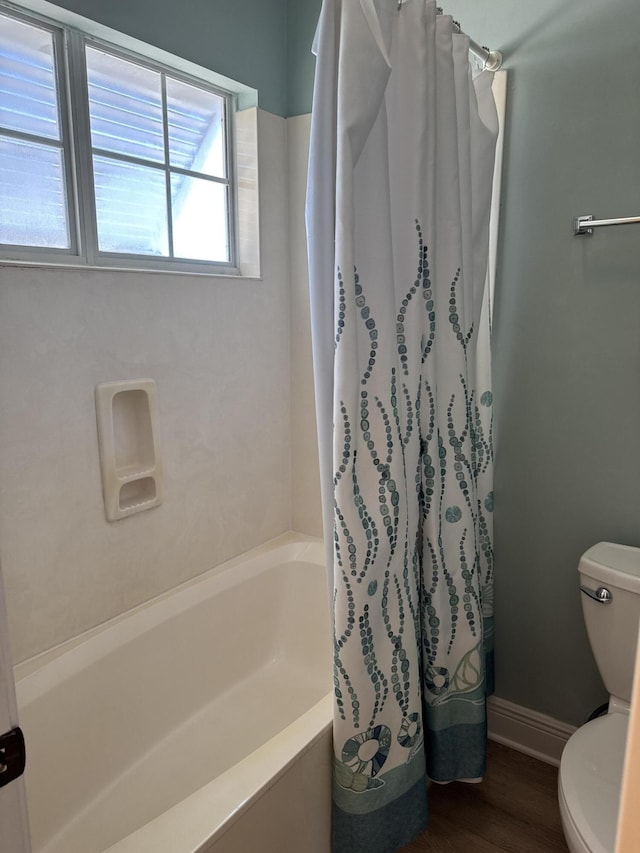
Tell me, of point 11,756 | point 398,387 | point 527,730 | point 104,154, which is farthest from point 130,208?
point 527,730

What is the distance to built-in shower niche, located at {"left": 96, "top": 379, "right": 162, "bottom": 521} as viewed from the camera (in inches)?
66.8

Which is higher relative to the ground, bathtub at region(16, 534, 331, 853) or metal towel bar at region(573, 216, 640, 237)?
metal towel bar at region(573, 216, 640, 237)

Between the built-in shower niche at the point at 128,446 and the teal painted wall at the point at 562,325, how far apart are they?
1086 millimetres

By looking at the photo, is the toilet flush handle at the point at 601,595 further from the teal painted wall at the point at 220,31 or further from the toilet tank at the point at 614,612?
the teal painted wall at the point at 220,31

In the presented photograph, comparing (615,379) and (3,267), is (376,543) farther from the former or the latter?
(3,267)

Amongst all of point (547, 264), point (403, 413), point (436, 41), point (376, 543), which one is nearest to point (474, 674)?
point (376, 543)

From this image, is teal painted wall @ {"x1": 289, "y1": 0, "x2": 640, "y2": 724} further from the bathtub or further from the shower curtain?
the bathtub

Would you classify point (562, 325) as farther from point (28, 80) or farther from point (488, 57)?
point (28, 80)

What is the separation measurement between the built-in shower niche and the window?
394mm

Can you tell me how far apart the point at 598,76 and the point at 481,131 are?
13.2 inches

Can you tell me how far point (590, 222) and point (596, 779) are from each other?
1.36 m

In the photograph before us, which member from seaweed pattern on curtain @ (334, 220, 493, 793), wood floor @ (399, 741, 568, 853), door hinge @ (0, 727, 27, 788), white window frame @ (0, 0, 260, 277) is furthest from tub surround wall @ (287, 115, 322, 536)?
door hinge @ (0, 727, 27, 788)

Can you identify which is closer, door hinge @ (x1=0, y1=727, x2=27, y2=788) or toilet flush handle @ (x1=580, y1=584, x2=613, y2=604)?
door hinge @ (x1=0, y1=727, x2=27, y2=788)

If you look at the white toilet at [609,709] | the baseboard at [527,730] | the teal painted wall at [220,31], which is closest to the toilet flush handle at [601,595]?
the white toilet at [609,709]
